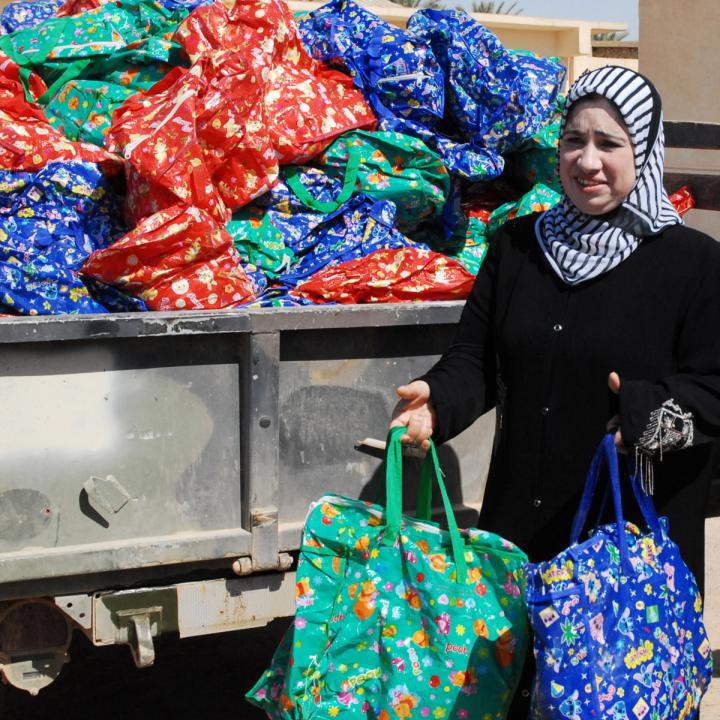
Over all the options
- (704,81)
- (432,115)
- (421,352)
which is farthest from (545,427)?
(704,81)

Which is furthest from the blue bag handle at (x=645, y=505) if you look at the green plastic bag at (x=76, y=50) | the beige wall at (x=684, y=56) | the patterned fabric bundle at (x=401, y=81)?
the beige wall at (x=684, y=56)

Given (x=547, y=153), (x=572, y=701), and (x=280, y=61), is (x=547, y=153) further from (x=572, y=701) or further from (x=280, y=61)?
(x=572, y=701)

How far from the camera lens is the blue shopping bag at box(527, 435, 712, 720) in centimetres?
Result: 200

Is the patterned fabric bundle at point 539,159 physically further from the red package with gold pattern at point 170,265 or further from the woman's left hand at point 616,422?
the woman's left hand at point 616,422

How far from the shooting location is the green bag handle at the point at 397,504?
2229mm

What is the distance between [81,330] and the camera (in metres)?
2.59

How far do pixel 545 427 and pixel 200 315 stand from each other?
86 cm

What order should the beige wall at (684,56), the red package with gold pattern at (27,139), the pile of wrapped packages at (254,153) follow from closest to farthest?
1. the pile of wrapped packages at (254,153)
2. the red package with gold pattern at (27,139)
3. the beige wall at (684,56)

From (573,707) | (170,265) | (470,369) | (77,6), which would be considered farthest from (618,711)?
(77,6)

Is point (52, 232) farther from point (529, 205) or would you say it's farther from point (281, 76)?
point (529, 205)

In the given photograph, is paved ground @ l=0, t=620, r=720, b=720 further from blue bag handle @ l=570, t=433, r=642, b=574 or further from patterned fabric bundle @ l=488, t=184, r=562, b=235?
blue bag handle @ l=570, t=433, r=642, b=574

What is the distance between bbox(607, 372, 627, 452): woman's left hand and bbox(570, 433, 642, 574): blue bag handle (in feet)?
0.05

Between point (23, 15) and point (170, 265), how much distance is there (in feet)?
5.22

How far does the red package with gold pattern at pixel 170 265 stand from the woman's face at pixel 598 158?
1123mm
